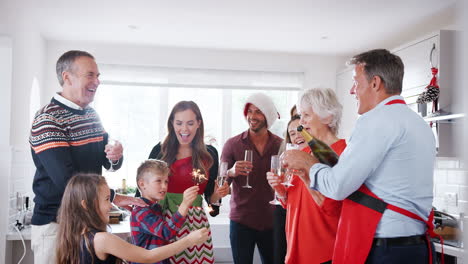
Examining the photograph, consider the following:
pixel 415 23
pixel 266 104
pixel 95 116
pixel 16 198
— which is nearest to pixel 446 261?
pixel 266 104

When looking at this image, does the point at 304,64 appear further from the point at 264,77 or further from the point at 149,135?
the point at 149,135

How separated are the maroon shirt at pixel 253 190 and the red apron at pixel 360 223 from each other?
53.0 inches

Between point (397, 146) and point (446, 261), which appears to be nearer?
point (397, 146)

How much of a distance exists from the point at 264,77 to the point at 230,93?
50 cm

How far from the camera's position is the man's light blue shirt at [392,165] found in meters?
1.43

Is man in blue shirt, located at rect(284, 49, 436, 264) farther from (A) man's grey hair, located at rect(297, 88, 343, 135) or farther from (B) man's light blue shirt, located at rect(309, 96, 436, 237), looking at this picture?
(A) man's grey hair, located at rect(297, 88, 343, 135)

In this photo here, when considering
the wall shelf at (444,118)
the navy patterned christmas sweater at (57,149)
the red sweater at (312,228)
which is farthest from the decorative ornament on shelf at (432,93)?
the navy patterned christmas sweater at (57,149)

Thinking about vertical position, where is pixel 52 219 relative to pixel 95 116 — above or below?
below

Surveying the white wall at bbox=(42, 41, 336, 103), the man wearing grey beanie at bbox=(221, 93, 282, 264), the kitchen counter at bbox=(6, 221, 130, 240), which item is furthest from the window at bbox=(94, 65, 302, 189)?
the man wearing grey beanie at bbox=(221, 93, 282, 264)

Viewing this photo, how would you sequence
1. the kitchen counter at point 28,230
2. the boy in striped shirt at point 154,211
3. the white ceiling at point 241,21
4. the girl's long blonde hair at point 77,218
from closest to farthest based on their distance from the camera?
the girl's long blonde hair at point 77,218 < the boy in striped shirt at point 154,211 < the kitchen counter at point 28,230 < the white ceiling at point 241,21

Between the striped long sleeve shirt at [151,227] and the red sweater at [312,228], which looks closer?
the red sweater at [312,228]

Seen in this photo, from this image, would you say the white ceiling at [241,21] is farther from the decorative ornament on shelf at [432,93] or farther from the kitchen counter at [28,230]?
the kitchen counter at [28,230]

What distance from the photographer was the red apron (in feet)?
4.83

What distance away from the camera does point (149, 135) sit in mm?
5578
